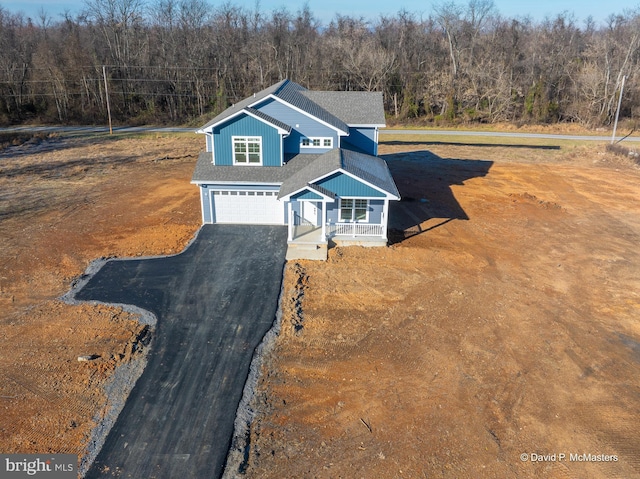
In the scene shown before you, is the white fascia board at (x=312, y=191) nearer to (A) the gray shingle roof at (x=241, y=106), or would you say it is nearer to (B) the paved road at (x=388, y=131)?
(A) the gray shingle roof at (x=241, y=106)

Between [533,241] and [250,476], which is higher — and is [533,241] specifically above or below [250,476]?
above

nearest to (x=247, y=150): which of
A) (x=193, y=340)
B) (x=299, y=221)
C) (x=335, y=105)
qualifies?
(x=299, y=221)

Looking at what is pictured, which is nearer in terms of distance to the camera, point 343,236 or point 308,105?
point 343,236

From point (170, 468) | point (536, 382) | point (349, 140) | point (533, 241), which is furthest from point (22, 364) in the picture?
point (533, 241)

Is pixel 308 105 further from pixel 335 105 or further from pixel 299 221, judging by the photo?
pixel 299 221

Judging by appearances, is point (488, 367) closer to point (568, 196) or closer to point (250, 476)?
point (250, 476)

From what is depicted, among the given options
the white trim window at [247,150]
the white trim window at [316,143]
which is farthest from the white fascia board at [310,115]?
the white trim window at [247,150]
